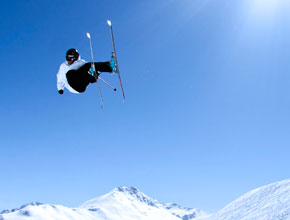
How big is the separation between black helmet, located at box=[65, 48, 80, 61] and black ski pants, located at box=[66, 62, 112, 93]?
17.7 inches

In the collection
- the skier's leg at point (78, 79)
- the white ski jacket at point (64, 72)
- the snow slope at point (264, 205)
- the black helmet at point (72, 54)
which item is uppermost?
the black helmet at point (72, 54)

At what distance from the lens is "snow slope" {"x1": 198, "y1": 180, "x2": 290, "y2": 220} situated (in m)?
20.1

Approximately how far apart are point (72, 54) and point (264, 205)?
19.2 meters

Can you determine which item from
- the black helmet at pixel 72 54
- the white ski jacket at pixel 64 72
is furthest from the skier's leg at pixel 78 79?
the black helmet at pixel 72 54

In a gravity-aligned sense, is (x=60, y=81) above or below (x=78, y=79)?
above

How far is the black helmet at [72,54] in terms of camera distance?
10844 mm

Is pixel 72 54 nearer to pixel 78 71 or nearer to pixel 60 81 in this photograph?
pixel 78 71

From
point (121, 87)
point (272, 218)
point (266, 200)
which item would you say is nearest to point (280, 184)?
point (266, 200)

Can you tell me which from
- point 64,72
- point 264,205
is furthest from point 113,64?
point 264,205

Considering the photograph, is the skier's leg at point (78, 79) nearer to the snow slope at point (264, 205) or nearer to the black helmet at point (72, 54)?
the black helmet at point (72, 54)

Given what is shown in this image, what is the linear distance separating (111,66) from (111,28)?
156 cm

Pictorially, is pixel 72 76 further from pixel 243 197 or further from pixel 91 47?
pixel 243 197

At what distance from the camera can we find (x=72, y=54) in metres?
10.8

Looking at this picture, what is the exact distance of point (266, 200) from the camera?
80.9 feet
